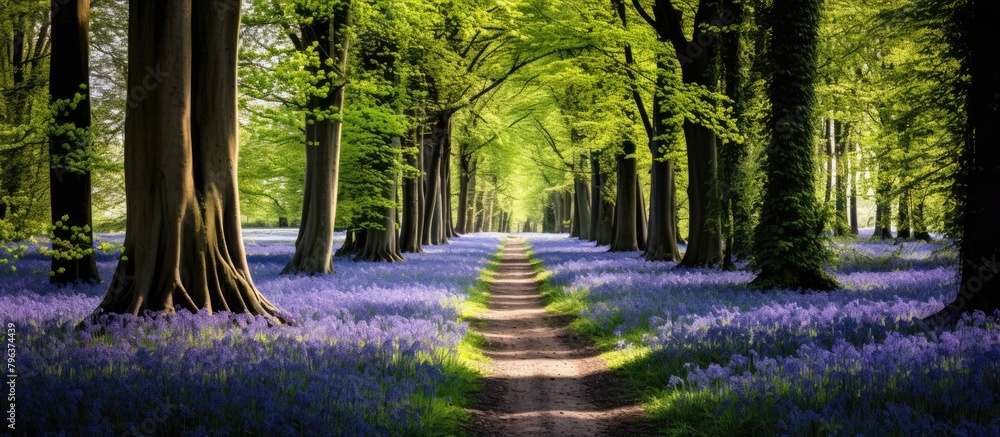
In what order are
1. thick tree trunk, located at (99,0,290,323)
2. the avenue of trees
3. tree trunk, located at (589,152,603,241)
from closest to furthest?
thick tree trunk, located at (99,0,290,323) → the avenue of trees → tree trunk, located at (589,152,603,241)

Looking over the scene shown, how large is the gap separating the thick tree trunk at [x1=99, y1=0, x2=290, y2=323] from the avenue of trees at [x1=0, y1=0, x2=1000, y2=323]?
3cm

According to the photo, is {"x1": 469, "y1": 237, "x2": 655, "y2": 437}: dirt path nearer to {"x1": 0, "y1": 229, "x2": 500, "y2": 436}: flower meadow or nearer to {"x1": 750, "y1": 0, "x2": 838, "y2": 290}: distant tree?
{"x1": 0, "y1": 229, "x2": 500, "y2": 436}: flower meadow

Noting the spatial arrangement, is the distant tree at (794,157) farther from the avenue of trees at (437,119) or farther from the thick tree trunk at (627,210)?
the thick tree trunk at (627,210)

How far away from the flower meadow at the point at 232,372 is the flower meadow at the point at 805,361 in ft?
8.41

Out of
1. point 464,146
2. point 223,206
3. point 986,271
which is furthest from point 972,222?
point 464,146

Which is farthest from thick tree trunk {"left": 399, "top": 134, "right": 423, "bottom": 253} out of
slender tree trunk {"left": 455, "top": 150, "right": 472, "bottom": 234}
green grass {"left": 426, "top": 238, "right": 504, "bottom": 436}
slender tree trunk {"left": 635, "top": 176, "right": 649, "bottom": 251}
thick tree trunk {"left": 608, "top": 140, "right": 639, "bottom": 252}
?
slender tree trunk {"left": 455, "top": 150, "right": 472, "bottom": 234}

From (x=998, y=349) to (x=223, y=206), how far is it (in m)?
9.68

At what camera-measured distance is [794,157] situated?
14.1m

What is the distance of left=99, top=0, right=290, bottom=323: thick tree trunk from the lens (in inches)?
337

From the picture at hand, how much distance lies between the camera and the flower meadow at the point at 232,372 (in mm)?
4637

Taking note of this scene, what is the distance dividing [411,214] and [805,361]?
25.9 m

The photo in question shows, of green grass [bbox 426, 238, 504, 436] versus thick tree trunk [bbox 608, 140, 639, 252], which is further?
thick tree trunk [bbox 608, 140, 639, 252]

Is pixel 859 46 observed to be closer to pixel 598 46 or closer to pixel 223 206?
pixel 598 46

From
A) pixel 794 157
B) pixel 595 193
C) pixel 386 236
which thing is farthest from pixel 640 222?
pixel 794 157
